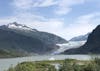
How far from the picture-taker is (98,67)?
186ft

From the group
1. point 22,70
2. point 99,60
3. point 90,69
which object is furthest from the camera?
point 99,60

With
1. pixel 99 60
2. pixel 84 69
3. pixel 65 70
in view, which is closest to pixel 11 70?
pixel 65 70

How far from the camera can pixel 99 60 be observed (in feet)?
226

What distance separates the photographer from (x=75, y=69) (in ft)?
188

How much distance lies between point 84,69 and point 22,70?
13292 millimetres

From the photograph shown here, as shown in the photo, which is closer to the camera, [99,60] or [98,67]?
[98,67]

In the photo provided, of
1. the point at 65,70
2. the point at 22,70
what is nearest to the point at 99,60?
the point at 65,70

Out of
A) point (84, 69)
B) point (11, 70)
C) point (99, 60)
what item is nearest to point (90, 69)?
point (84, 69)

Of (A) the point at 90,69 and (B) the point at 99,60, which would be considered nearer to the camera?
(A) the point at 90,69

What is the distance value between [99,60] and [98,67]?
12.2 meters

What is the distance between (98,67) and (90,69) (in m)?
2.21

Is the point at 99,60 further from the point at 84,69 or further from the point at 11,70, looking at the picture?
the point at 11,70

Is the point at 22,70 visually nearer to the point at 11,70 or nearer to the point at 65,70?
the point at 11,70

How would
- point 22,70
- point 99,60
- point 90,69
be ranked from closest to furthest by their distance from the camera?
point 22,70
point 90,69
point 99,60
